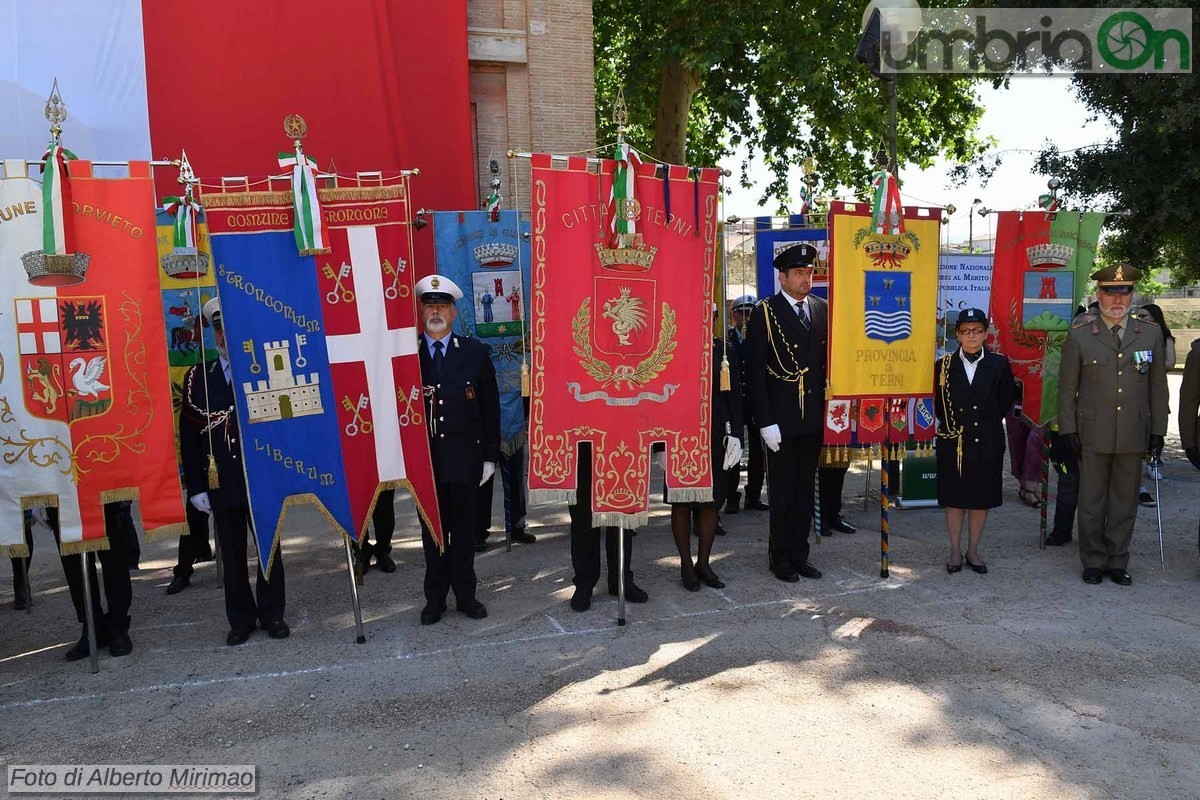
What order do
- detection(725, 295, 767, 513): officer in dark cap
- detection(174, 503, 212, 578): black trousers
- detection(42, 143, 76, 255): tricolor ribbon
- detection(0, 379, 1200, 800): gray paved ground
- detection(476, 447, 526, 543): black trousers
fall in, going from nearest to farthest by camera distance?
detection(0, 379, 1200, 800): gray paved ground
detection(42, 143, 76, 255): tricolor ribbon
detection(174, 503, 212, 578): black trousers
detection(476, 447, 526, 543): black trousers
detection(725, 295, 767, 513): officer in dark cap

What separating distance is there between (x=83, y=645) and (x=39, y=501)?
3.03ft

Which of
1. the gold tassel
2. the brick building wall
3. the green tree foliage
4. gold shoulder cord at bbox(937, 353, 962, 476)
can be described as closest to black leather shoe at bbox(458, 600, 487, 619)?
the gold tassel

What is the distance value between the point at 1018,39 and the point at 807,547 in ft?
26.8

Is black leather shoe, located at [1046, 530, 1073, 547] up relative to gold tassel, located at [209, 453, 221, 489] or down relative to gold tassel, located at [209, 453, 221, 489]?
down

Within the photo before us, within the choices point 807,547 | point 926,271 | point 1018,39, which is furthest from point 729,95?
point 807,547

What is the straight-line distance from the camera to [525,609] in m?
5.49

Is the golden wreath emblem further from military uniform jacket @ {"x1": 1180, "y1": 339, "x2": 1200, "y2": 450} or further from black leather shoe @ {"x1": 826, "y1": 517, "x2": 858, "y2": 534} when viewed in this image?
military uniform jacket @ {"x1": 1180, "y1": 339, "x2": 1200, "y2": 450}

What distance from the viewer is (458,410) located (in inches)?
205

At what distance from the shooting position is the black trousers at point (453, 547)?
5.27 meters

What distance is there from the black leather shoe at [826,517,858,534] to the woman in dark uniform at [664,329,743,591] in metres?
1.85

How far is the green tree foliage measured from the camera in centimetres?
1323

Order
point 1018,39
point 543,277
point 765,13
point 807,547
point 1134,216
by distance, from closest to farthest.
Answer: point 543,277 < point 807,547 < point 1134,216 < point 1018,39 < point 765,13

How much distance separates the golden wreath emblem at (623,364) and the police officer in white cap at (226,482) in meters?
1.92

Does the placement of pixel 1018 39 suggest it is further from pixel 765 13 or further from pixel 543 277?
pixel 543 277
